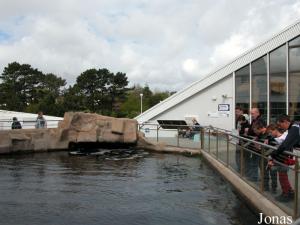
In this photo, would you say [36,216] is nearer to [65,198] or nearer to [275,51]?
[65,198]

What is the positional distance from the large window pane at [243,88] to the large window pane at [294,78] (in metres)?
2.67

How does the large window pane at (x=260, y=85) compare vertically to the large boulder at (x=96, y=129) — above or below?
above

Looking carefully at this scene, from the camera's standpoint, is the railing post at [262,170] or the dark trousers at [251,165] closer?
the railing post at [262,170]

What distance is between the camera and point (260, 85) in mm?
26797

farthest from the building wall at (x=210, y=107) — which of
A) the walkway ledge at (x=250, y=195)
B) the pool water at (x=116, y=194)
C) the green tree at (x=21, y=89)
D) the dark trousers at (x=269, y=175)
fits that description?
the green tree at (x=21, y=89)

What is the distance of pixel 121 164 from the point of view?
16766mm

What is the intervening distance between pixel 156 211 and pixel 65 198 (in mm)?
2328

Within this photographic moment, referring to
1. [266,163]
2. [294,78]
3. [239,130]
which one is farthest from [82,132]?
[266,163]

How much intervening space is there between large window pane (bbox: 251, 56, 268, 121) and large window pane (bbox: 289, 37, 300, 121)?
1.50 metres

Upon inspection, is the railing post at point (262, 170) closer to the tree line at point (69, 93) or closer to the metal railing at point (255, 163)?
the metal railing at point (255, 163)

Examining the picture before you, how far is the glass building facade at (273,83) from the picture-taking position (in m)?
25.5

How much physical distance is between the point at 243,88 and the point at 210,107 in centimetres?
261

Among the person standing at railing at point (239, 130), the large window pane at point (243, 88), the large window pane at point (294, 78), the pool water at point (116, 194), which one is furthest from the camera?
the large window pane at point (243, 88)

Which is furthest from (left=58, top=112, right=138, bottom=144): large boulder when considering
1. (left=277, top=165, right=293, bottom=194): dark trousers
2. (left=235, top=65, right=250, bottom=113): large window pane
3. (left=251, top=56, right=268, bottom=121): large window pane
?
(left=277, top=165, right=293, bottom=194): dark trousers
